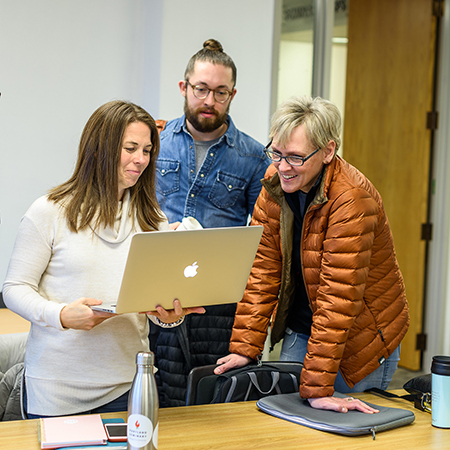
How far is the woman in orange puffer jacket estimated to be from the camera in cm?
165

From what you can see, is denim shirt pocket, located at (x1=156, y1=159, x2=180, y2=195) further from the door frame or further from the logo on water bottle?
the door frame

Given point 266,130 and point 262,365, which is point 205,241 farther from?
point 266,130

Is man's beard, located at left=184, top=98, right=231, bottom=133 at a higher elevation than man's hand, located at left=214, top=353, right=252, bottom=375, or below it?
higher

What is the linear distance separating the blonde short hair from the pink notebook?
3.02ft

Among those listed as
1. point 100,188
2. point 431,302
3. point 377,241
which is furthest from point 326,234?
point 431,302

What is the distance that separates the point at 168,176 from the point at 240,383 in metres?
1.00

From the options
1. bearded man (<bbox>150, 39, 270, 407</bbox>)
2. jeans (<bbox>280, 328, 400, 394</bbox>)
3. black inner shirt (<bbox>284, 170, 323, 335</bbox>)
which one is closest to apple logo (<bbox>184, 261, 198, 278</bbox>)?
black inner shirt (<bbox>284, 170, 323, 335</bbox>)

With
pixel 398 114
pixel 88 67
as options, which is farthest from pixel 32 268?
pixel 398 114

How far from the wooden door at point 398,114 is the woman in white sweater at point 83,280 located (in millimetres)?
3230

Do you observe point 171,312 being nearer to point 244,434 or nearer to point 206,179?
point 244,434

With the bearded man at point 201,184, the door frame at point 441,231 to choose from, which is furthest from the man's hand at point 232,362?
the door frame at point 441,231

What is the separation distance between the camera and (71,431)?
4.47 ft

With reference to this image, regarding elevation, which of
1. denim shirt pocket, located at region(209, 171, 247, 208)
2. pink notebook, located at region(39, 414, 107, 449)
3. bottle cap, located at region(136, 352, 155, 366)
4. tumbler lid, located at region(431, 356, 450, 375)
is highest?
denim shirt pocket, located at region(209, 171, 247, 208)

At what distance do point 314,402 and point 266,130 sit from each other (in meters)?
2.21
